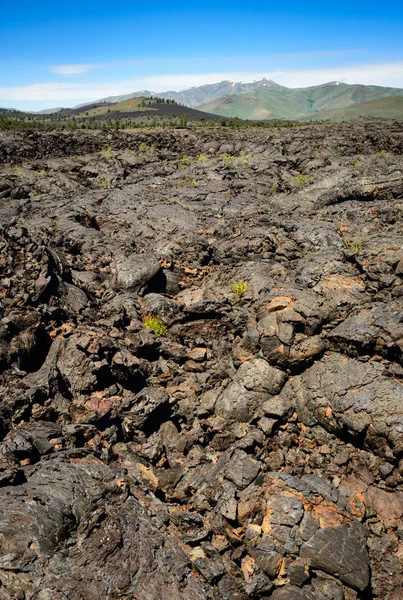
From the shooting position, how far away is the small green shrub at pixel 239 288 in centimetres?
→ 1286

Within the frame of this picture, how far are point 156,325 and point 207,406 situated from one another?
3.64 metres

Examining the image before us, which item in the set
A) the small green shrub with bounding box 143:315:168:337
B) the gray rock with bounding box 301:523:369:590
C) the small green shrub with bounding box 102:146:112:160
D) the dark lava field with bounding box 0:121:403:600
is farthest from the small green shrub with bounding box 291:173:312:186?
the gray rock with bounding box 301:523:369:590

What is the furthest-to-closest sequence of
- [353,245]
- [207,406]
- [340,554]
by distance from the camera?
[353,245] < [207,406] < [340,554]

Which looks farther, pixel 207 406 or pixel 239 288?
pixel 239 288

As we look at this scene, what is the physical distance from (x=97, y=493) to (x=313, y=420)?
5.22 meters

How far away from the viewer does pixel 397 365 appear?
29.3 feet

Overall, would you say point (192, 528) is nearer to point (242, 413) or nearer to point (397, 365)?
point (242, 413)

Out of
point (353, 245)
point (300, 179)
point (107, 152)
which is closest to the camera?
point (353, 245)

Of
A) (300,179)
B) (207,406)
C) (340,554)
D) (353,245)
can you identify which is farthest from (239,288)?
(300,179)

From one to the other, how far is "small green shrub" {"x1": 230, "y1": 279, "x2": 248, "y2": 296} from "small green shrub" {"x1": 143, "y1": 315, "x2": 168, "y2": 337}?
276cm

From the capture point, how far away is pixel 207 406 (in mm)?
9828

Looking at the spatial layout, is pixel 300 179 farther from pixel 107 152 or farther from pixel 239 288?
pixel 107 152

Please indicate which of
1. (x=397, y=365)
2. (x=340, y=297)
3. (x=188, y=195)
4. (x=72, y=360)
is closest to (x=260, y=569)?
(x=397, y=365)

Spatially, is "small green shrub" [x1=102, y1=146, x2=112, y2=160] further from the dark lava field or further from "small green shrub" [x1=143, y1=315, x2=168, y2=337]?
"small green shrub" [x1=143, y1=315, x2=168, y2=337]
